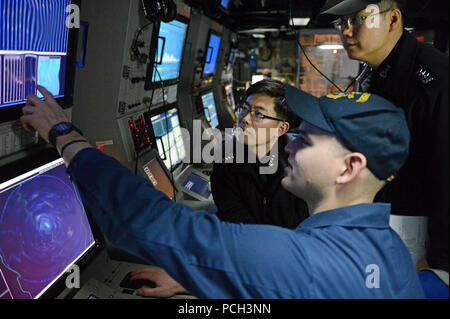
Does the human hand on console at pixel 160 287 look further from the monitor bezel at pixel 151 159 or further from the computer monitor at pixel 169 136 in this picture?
the computer monitor at pixel 169 136

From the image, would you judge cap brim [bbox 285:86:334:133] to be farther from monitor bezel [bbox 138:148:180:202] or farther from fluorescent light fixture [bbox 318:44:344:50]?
fluorescent light fixture [bbox 318:44:344:50]

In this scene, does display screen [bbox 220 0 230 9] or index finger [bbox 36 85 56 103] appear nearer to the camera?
index finger [bbox 36 85 56 103]

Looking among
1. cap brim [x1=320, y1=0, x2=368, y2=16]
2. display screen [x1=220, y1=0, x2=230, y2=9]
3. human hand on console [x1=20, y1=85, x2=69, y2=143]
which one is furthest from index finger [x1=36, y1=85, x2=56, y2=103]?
display screen [x1=220, y1=0, x2=230, y2=9]

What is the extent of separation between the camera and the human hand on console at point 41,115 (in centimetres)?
109

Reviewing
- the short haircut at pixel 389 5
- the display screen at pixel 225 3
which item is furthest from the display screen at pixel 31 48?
the display screen at pixel 225 3

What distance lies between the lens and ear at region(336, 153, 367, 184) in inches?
37.5

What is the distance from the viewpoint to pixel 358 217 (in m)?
0.93

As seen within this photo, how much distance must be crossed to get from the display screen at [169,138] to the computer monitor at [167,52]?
279mm

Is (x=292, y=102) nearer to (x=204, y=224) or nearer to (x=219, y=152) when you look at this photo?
(x=204, y=224)

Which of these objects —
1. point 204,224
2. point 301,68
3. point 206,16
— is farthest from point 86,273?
point 301,68

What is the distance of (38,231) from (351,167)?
1.03 m

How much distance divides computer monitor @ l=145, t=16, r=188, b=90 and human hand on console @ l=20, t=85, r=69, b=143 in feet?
3.93

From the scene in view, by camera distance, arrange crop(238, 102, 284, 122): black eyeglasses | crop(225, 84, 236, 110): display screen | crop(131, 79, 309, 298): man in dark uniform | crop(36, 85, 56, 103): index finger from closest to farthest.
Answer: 1. crop(36, 85, 56, 103): index finger
2. crop(131, 79, 309, 298): man in dark uniform
3. crop(238, 102, 284, 122): black eyeglasses
4. crop(225, 84, 236, 110): display screen
